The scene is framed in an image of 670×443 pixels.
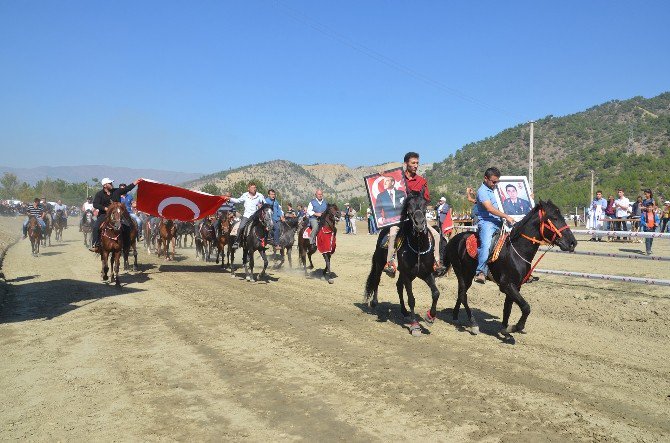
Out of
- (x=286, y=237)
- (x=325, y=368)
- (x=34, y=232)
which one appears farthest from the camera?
(x=34, y=232)

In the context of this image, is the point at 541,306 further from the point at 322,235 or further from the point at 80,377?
the point at 80,377

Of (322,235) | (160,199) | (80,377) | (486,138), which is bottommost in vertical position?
(80,377)

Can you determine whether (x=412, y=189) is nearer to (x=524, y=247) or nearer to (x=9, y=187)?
(x=524, y=247)

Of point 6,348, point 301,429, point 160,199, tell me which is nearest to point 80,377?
point 6,348

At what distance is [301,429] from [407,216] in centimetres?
458

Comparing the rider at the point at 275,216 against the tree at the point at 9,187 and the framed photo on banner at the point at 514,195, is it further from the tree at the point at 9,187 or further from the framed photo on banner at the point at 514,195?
the tree at the point at 9,187

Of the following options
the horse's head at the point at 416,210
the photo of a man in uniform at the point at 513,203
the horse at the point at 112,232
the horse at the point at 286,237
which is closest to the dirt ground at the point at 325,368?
the horse at the point at 112,232

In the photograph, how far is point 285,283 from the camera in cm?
1402

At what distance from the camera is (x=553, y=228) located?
7.99m

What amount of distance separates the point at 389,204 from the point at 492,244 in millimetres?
2365

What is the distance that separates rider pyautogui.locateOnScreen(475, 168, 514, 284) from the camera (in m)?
8.51

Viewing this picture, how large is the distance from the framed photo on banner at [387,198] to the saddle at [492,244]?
1531 mm

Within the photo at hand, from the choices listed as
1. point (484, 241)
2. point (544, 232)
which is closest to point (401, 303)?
point (484, 241)

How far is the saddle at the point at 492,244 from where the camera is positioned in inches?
330
